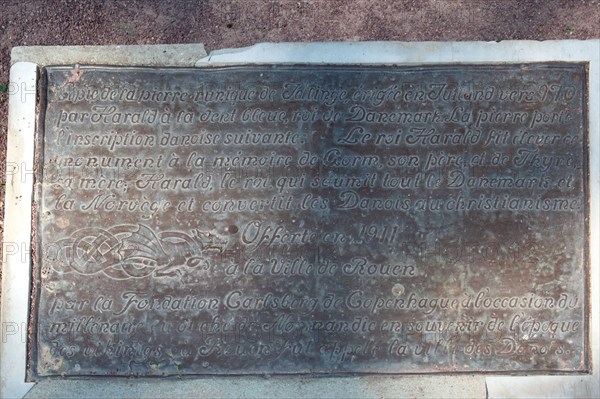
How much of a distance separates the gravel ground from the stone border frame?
15 cm

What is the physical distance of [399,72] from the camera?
3.41 metres

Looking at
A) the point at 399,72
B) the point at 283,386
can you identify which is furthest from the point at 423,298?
the point at 399,72

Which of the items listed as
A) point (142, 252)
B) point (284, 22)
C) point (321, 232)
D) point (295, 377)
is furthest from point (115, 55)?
point (295, 377)

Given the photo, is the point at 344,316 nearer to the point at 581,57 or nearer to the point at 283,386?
the point at 283,386

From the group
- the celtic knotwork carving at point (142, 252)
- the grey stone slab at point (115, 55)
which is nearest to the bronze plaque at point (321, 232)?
the celtic knotwork carving at point (142, 252)

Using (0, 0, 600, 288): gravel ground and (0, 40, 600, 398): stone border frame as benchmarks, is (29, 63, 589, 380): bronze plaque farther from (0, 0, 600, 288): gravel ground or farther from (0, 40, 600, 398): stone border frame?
(0, 0, 600, 288): gravel ground

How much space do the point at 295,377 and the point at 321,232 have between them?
972 mm

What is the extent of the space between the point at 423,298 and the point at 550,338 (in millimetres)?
874

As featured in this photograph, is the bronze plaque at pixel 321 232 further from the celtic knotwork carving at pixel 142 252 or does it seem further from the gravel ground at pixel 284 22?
the gravel ground at pixel 284 22

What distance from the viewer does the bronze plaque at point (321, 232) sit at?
10.9 feet

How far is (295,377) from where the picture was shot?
3350 millimetres

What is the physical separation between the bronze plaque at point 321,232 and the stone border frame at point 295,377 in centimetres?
8

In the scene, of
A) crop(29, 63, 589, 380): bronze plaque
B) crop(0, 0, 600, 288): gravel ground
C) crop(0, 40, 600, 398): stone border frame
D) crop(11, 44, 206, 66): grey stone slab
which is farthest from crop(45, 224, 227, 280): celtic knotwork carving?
crop(11, 44, 206, 66): grey stone slab

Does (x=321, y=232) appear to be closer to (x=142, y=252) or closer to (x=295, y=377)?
(x=295, y=377)
